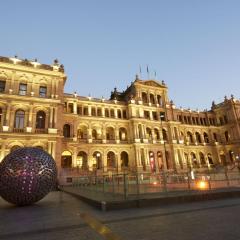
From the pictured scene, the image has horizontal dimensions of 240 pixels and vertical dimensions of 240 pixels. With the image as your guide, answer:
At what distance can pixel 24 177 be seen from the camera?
30.3ft

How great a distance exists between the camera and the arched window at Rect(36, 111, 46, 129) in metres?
27.9

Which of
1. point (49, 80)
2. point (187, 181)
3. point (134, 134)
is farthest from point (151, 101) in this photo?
point (187, 181)

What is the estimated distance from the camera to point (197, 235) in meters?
4.68

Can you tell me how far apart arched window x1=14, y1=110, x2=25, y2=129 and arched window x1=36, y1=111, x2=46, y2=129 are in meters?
1.90

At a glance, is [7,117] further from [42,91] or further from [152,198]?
[152,198]

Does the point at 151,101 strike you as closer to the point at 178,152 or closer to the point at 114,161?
the point at 178,152

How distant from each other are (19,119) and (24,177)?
20.1 metres

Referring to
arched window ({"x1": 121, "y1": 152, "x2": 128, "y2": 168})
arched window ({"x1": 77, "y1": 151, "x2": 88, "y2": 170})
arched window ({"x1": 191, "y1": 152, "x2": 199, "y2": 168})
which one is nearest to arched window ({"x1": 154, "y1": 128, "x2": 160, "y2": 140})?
arched window ({"x1": 121, "y1": 152, "x2": 128, "y2": 168})

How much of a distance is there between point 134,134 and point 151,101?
36.3ft

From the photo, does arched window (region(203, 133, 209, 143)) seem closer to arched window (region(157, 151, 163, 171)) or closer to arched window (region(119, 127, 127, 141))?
arched window (region(157, 151, 163, 171))

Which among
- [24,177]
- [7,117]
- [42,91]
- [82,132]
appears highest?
[42,91]

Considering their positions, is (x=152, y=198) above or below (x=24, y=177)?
below

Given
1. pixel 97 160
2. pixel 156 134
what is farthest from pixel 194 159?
pixel 97 160

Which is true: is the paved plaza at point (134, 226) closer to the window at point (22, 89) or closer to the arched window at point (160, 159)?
the window at point (22, 89)
